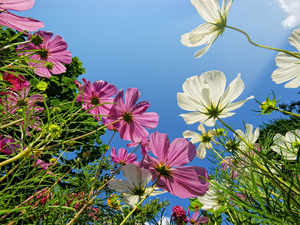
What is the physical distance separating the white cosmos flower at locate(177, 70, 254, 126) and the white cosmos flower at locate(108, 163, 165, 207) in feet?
0.81

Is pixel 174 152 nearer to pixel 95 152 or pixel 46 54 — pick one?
pixel 46 54

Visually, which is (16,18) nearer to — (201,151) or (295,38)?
(295,38)

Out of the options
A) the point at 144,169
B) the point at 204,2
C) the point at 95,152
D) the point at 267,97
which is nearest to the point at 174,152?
the point at 144,169

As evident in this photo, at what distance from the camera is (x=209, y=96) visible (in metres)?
0.54

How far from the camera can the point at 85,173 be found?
0.76 meters

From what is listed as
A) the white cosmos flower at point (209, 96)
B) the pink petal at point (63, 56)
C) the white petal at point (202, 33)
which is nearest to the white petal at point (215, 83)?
the white cosmos flower at point (209, 96)

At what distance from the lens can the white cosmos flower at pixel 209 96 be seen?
0.52 m

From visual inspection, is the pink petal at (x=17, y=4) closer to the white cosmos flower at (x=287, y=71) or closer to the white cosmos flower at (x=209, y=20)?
the white cosmos flower at (x=209, y=20)

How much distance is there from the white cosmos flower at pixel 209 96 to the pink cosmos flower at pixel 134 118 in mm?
237

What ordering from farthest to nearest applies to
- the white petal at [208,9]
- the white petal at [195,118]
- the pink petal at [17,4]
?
the white petal at [195,118] → the white petal at [208,9] → the pink petal at [17,4]

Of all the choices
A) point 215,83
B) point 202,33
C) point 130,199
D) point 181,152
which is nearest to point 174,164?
point 181,152

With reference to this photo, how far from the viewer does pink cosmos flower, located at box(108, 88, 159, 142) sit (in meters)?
0.77

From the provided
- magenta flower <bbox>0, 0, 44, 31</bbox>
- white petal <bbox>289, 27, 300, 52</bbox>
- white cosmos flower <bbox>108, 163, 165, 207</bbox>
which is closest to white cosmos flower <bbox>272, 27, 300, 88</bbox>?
white petal <bbox>289, 27, 300, 52</bbox>

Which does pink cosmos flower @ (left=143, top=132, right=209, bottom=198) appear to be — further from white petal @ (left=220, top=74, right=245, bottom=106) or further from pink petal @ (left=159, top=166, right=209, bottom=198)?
white petal @ (left=220, top=74, right=245, bottom=106)
